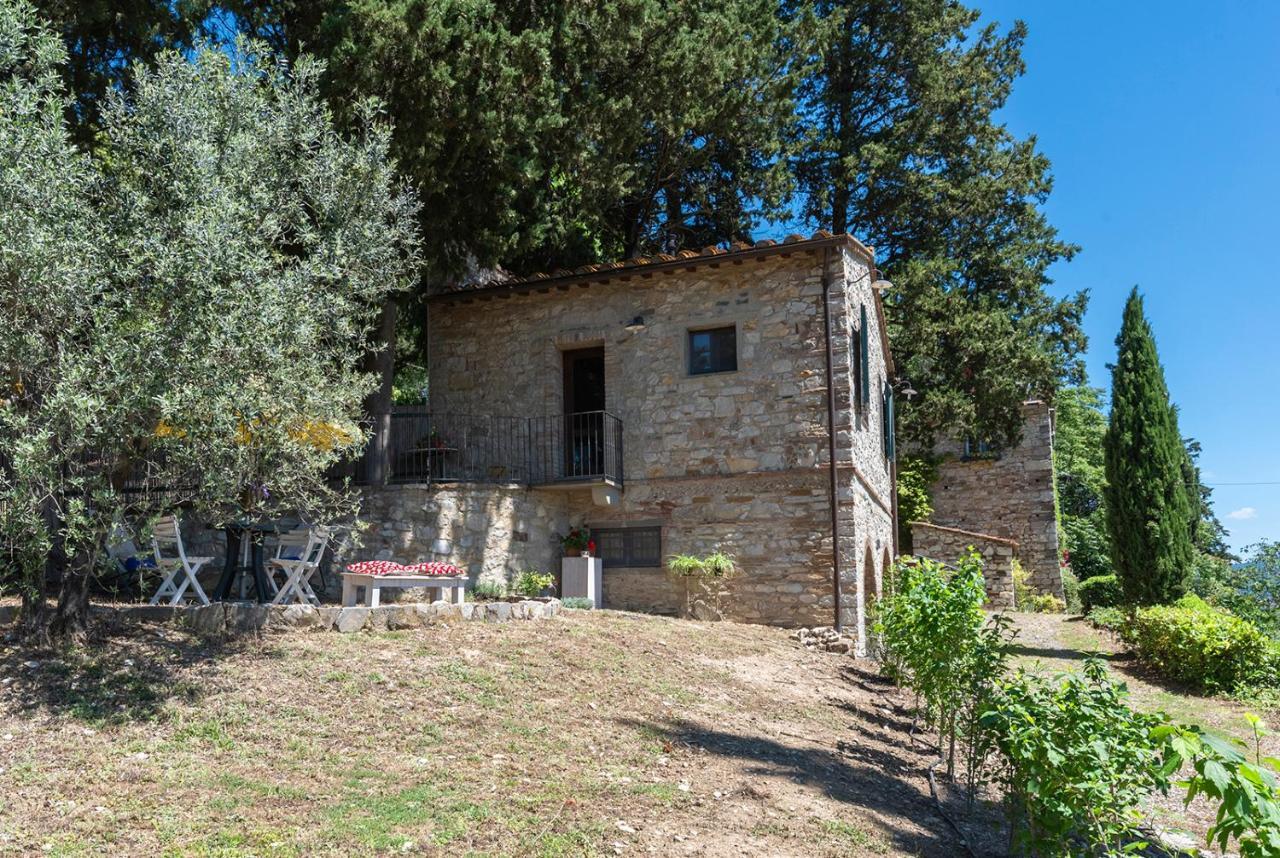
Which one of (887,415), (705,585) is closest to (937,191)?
(887,415)

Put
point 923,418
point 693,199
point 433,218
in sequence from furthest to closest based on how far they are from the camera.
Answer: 1. point 693,199
2. point 923,418
3. point 433,218

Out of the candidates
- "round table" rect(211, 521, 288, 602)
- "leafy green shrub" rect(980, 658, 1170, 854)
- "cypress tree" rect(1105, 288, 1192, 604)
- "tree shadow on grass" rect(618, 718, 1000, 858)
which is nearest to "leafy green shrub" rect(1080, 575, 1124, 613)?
"cypress tree" rect(1105, 288, 1192, 604)

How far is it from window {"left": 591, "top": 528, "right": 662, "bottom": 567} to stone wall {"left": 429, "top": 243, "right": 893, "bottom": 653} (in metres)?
0.13

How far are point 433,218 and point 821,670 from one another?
730 centimetres

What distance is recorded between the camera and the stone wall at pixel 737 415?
12047mm

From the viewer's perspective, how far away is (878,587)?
14297 mm

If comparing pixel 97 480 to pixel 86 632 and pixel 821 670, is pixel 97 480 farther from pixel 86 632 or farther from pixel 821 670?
pixel 821 670

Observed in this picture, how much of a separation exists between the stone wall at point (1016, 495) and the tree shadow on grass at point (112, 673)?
19186 millimetres

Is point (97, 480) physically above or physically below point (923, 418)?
below

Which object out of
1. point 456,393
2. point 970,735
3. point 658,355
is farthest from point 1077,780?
point 456,393

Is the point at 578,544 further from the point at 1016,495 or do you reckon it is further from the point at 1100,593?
the point at 1100,593

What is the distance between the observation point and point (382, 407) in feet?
41.3

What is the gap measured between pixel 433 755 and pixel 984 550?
1734 centimetres

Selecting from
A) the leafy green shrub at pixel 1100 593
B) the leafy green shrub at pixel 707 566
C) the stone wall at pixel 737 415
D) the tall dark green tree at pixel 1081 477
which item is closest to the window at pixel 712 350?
the stone wall at pixel 737 415
